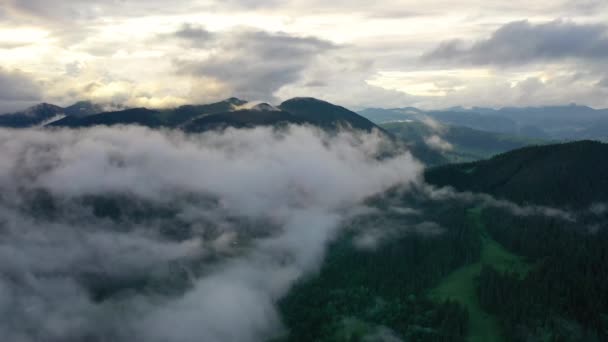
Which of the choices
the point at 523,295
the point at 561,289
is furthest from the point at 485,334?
the point at 561,289

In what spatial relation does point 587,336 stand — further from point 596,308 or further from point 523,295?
point 523,295

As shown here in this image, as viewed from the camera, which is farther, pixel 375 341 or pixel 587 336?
pixel 375 341

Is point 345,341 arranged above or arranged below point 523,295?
below

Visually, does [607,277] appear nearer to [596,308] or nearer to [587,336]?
[596,308]

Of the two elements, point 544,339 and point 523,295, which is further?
point 523,295

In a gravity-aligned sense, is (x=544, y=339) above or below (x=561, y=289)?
below

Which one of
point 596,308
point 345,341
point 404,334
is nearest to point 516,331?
point 596,308

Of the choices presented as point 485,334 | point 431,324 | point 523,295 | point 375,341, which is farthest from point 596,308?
point 375,341

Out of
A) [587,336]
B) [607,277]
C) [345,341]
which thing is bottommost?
[345,341]
